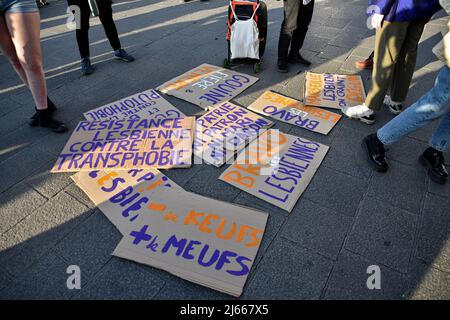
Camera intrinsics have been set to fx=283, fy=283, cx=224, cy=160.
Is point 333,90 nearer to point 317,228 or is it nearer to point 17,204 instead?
point 317,228

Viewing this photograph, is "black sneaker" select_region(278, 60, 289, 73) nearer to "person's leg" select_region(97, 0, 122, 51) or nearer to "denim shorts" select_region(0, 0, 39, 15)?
"person's leg" select_region(97, 0, 122, 51)

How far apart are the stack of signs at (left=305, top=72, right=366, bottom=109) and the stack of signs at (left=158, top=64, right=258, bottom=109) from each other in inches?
27.6

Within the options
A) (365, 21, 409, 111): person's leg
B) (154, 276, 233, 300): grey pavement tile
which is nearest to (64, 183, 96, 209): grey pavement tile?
(154, 276, 233, 300): grey pavement tile

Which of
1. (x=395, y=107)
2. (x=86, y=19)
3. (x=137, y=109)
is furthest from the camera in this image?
(x=86, y=19)

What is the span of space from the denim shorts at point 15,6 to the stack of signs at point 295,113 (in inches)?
80.8

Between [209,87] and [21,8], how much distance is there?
1811 millimetres

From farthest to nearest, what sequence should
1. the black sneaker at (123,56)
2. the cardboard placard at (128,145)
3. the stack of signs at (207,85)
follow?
the black sneaker at (123,56) → the stack of signs at (207,85) → the cardboard placard at (128,145)

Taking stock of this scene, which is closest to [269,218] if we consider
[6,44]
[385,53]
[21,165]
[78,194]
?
[78,194]

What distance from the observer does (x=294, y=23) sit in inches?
128

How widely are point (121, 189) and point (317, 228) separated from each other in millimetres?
1417

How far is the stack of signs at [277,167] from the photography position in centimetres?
206

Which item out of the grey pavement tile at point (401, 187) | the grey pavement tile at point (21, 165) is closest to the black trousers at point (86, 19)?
the grey pavement tile at point (21, 165)

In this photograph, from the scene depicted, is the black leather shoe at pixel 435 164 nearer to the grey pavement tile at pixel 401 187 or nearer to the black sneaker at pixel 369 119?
the grey pavement tile at pixel 401 187
